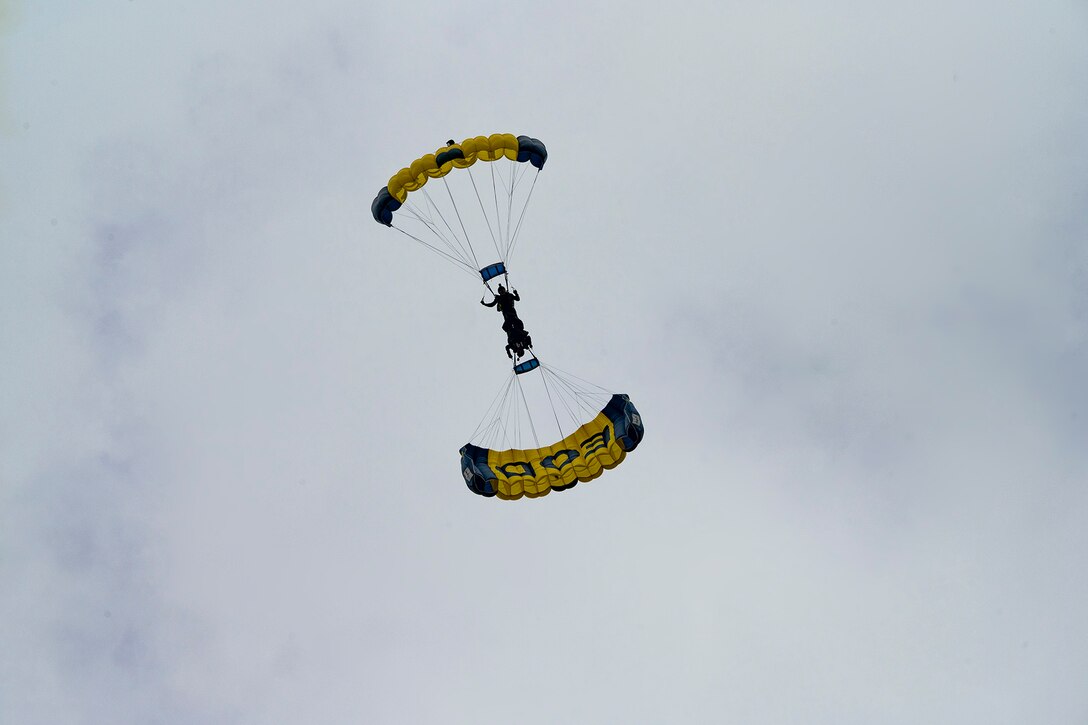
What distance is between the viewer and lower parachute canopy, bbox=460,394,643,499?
3650 cm

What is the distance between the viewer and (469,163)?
3553 centimetres

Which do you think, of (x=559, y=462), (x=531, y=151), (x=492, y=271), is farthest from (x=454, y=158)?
(x=559, y=462)

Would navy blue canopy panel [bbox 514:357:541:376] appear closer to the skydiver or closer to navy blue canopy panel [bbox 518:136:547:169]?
the skydiver

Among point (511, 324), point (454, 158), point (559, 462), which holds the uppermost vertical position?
point (454, 158)

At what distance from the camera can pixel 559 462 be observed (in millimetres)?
36688

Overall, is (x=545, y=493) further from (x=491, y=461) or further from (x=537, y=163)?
(x=537, y=163)

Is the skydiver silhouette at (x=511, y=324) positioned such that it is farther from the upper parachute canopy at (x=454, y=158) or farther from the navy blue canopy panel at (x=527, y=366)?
the upper parachute canopy at (x=454, y=158)

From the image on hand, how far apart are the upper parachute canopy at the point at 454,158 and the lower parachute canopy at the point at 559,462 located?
929 centimetres

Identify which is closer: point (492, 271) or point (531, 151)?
point (492, 271)

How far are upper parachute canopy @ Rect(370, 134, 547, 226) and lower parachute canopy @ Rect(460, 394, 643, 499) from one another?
30.5 feet

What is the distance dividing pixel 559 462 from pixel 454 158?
35.8 ft

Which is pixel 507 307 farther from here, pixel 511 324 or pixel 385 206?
pixel 385 206

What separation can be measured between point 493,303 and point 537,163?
5203mm

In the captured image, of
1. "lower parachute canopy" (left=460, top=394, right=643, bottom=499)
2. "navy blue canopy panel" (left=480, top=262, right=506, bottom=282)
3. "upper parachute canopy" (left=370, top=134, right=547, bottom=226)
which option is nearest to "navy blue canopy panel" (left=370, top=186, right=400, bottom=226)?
"upper parachute canopy" (left=370, top=134, right=547, bottom=226)
